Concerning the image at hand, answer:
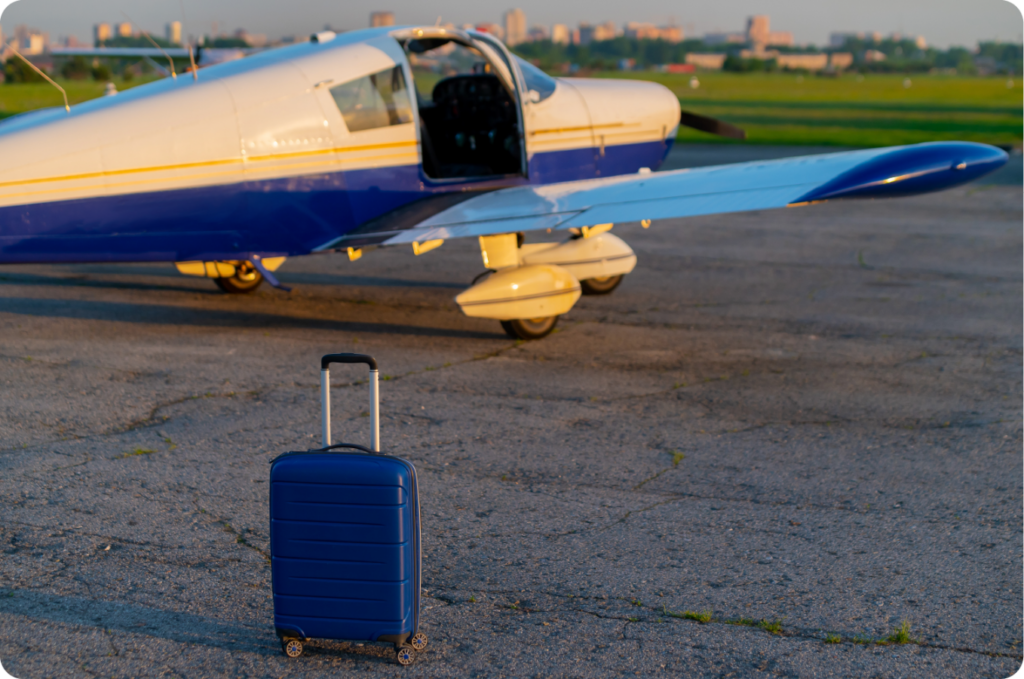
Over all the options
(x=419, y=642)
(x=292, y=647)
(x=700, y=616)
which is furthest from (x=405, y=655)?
(x=700, y=616)

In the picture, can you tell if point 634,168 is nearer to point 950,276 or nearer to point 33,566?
point 950,276

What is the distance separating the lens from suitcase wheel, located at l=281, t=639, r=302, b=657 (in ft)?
11.3

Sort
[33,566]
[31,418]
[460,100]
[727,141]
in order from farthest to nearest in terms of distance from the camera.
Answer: [727,141] → [460,100] → [31,418] → [33,566]

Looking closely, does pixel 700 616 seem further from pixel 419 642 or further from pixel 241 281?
pixel 241 281

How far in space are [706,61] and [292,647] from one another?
18827 cm

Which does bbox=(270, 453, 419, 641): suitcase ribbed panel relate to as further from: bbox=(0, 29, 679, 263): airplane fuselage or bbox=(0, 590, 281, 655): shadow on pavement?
bbox=(0, 29, 679, 263): airplane fuselage

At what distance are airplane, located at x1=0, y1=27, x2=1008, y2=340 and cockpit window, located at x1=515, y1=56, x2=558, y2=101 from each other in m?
0.02

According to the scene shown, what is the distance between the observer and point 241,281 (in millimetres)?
9758

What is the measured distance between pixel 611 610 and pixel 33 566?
2506 millimetres

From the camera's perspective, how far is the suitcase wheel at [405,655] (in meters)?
3.43

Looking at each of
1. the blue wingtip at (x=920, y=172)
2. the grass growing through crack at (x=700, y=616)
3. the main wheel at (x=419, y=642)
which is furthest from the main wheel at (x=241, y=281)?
the grass growing through crack at (x=700, y=616)

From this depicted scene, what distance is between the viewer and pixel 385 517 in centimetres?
328

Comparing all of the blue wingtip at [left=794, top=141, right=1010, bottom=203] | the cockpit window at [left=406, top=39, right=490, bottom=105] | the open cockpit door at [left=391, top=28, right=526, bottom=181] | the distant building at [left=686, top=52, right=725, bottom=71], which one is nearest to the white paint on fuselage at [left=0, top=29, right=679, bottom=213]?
the cockpit window at [left=406, top=39, right=490, bottom=105]

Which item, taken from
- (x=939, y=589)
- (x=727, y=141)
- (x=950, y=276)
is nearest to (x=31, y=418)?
(x=939, y=589)
